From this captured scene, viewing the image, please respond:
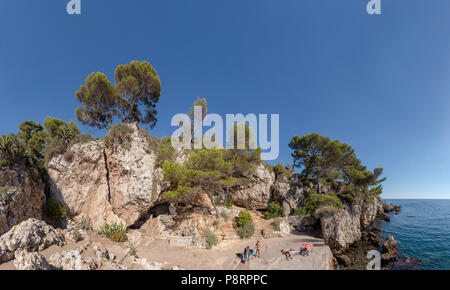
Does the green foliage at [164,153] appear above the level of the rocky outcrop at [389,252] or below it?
above

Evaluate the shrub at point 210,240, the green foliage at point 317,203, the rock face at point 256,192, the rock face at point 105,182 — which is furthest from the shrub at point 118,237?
the green foliage at point 317,203

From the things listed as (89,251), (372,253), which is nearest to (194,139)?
(89,251)

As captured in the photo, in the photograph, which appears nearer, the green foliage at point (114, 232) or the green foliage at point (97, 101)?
the green foliage at point (114, 232)

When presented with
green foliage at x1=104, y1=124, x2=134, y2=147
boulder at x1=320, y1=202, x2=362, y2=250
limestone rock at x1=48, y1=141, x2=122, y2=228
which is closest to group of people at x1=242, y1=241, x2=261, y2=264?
boulder at x1=320, y1=202, x2=362, y2=250

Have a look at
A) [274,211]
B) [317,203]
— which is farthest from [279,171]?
[317,203]

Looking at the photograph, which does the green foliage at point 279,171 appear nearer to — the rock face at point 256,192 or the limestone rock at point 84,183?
the rock face at point 256,192

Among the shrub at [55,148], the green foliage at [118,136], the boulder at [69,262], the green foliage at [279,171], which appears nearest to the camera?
the boulder at [69,262]

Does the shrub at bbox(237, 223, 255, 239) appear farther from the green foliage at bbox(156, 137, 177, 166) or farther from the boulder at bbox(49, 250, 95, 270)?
the boulder at bbox(49, 250, 95, 270)

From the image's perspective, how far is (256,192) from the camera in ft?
62.7

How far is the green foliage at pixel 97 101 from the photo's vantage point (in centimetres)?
1484

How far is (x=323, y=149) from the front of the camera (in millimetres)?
18531

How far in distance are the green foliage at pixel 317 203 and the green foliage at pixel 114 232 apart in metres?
16.6
